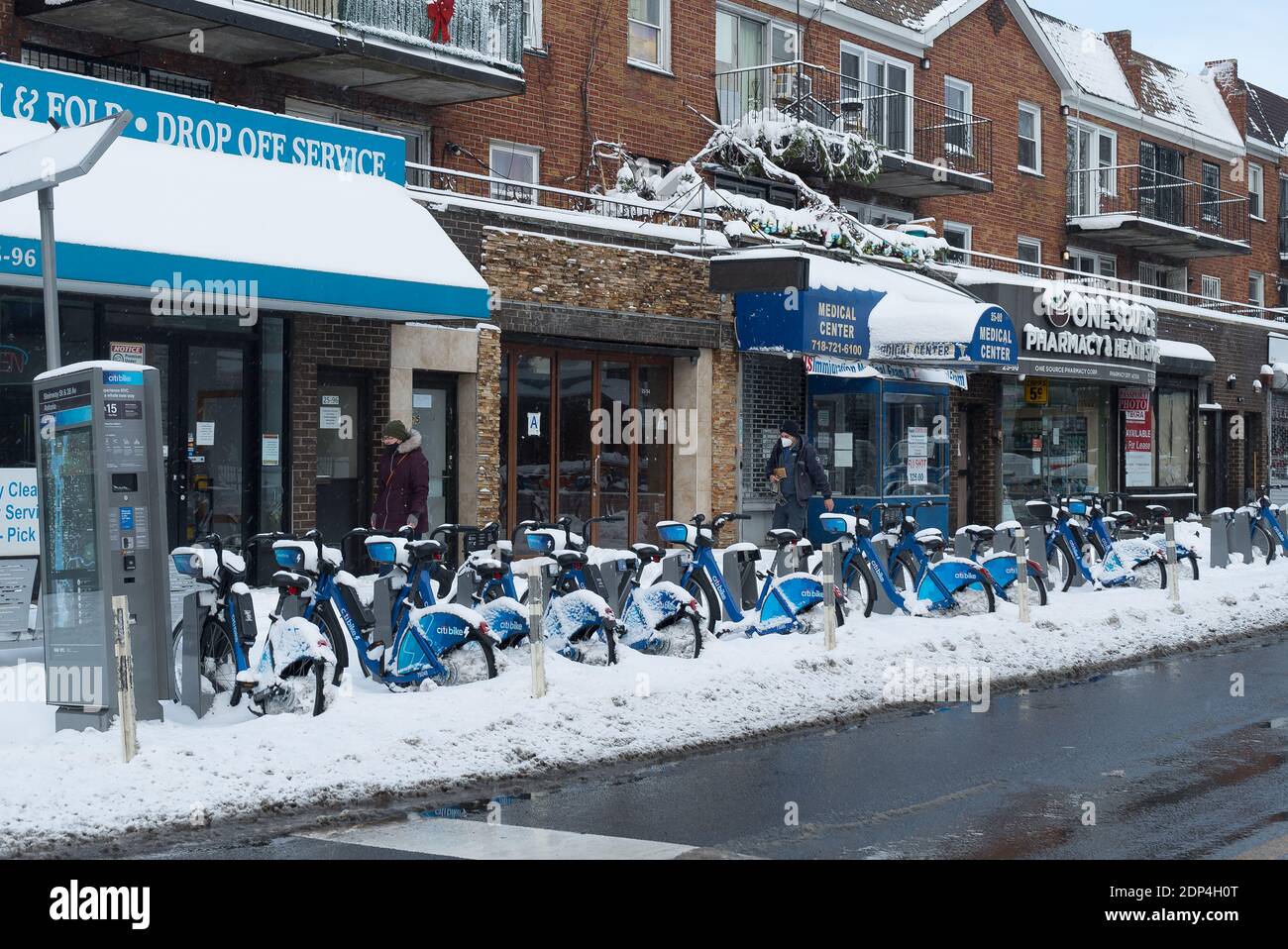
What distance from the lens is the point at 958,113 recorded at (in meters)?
28.5

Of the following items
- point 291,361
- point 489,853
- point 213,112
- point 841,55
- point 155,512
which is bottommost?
point 489,853

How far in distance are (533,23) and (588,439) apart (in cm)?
566

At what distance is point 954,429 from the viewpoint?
2655cm

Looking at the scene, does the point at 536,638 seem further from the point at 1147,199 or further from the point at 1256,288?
the point at 1256,288

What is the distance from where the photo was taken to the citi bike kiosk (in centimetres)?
838

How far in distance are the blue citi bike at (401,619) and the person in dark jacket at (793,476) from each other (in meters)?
7.47

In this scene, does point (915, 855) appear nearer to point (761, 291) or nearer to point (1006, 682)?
point (1006, 682)

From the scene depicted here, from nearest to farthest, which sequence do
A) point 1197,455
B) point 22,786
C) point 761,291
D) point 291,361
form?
point 22,786, point 291,361, point 761,291, point 1197,455

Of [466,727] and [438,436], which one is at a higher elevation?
[438,436]

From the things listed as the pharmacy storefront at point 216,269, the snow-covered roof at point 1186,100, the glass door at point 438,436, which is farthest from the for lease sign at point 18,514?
the snow-covered roof at point 1186,100

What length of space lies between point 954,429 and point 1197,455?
27.5 feet

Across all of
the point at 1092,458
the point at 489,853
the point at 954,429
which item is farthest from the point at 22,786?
the point at 1092,458

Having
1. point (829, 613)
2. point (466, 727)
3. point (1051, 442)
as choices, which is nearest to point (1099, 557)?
point (829, 613)

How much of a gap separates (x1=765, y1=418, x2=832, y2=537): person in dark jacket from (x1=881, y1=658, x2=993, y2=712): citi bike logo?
234 inches
